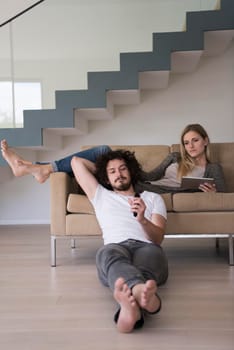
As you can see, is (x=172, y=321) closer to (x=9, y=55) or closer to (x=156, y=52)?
(x=156, y=52)

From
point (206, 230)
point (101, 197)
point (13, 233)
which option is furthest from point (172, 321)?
point (13, 233)

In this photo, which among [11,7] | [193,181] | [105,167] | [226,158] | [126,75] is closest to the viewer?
[105,167]

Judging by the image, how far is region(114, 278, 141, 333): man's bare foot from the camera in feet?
4.73

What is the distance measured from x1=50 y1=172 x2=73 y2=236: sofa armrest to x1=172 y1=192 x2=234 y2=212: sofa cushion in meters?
0.72

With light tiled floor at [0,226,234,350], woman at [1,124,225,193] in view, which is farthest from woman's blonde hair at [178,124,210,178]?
light tiled floor at [0,226,234,350]

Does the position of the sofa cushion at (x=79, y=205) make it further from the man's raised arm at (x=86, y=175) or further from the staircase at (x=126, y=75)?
the staircase at (x=126, y=75)

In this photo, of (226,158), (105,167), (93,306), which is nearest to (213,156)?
(226,158)

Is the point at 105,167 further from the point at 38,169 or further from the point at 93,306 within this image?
the point at 93,306

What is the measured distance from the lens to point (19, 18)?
14.1ft

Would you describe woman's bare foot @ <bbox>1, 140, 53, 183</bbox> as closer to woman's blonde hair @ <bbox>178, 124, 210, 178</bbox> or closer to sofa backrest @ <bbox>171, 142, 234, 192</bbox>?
woman's blonde hair @ <bbox>178, 124, 210, 178</bbox>

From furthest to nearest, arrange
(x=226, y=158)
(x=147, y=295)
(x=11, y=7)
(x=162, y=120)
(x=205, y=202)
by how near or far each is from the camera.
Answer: (x=162, y=120), (x=11, y=7), (x=226, y=158), (x=205, y=202), (x=147, y=295)

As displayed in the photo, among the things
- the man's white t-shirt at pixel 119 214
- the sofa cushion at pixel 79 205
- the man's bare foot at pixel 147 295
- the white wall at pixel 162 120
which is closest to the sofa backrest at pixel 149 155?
the sofa cushion at pixel 79 205

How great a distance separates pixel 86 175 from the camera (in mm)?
2342

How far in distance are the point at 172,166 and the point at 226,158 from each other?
0.51 m
